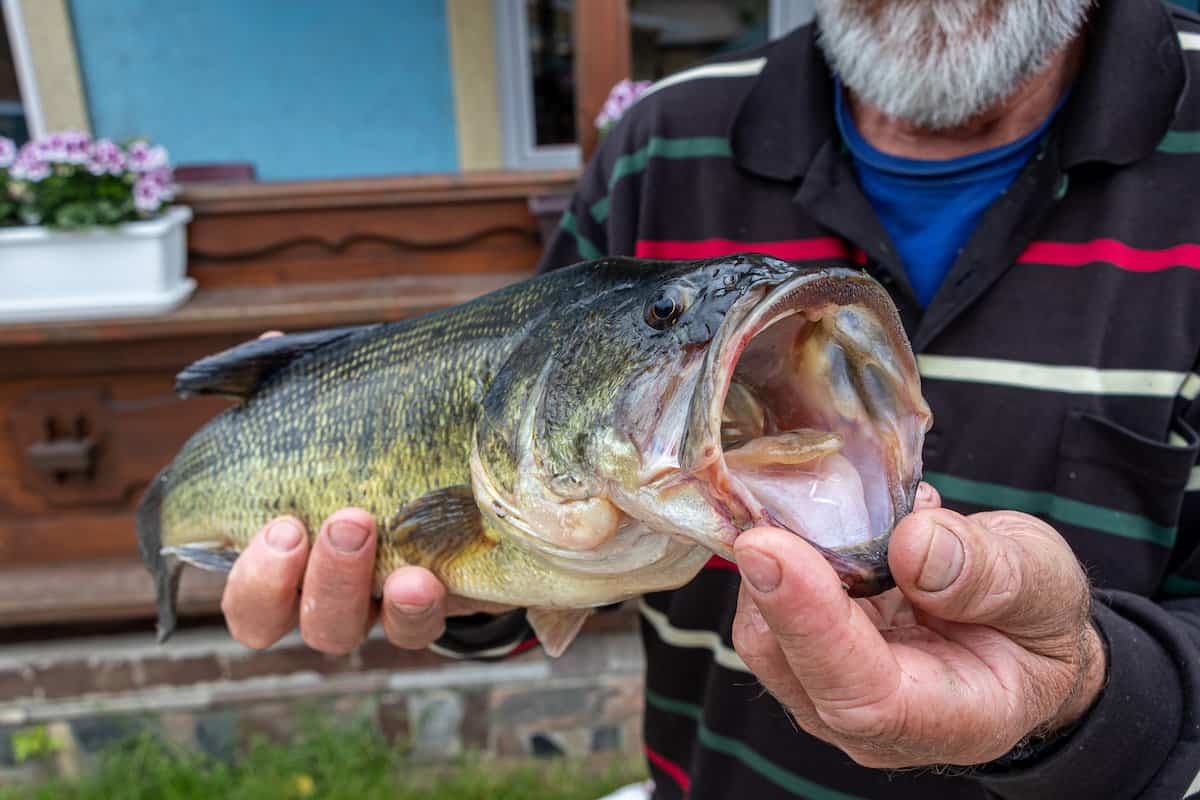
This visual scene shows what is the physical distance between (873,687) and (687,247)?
3.69 ft

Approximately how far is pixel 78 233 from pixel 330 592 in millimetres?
2293

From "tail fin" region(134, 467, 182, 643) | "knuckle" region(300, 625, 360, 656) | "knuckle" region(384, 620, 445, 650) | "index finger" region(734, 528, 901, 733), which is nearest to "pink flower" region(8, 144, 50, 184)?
"tail fin" region(134, 467, 182, 643)

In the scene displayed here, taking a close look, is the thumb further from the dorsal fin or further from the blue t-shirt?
the dorsal fin

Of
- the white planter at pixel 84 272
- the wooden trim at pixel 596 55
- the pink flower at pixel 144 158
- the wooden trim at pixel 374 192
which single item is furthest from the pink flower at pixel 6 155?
the wooden trim at pixel 596 55

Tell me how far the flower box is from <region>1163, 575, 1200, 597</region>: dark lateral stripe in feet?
10.3

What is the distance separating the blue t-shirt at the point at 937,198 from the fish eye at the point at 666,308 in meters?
0.77

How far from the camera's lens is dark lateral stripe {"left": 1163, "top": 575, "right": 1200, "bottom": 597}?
146 centimetres

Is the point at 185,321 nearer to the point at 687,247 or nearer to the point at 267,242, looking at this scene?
the point at 267,242

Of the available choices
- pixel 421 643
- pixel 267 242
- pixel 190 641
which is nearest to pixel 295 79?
pixel 267 242

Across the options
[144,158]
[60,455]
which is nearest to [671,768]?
[60,455]

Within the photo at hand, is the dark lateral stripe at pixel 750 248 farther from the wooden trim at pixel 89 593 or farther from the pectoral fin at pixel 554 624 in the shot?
the wooden trim at pixel 89 593

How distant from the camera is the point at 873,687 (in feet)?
2.85

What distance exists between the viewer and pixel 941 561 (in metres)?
0.82

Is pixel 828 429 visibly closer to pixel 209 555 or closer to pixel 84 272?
pixel 209 555
